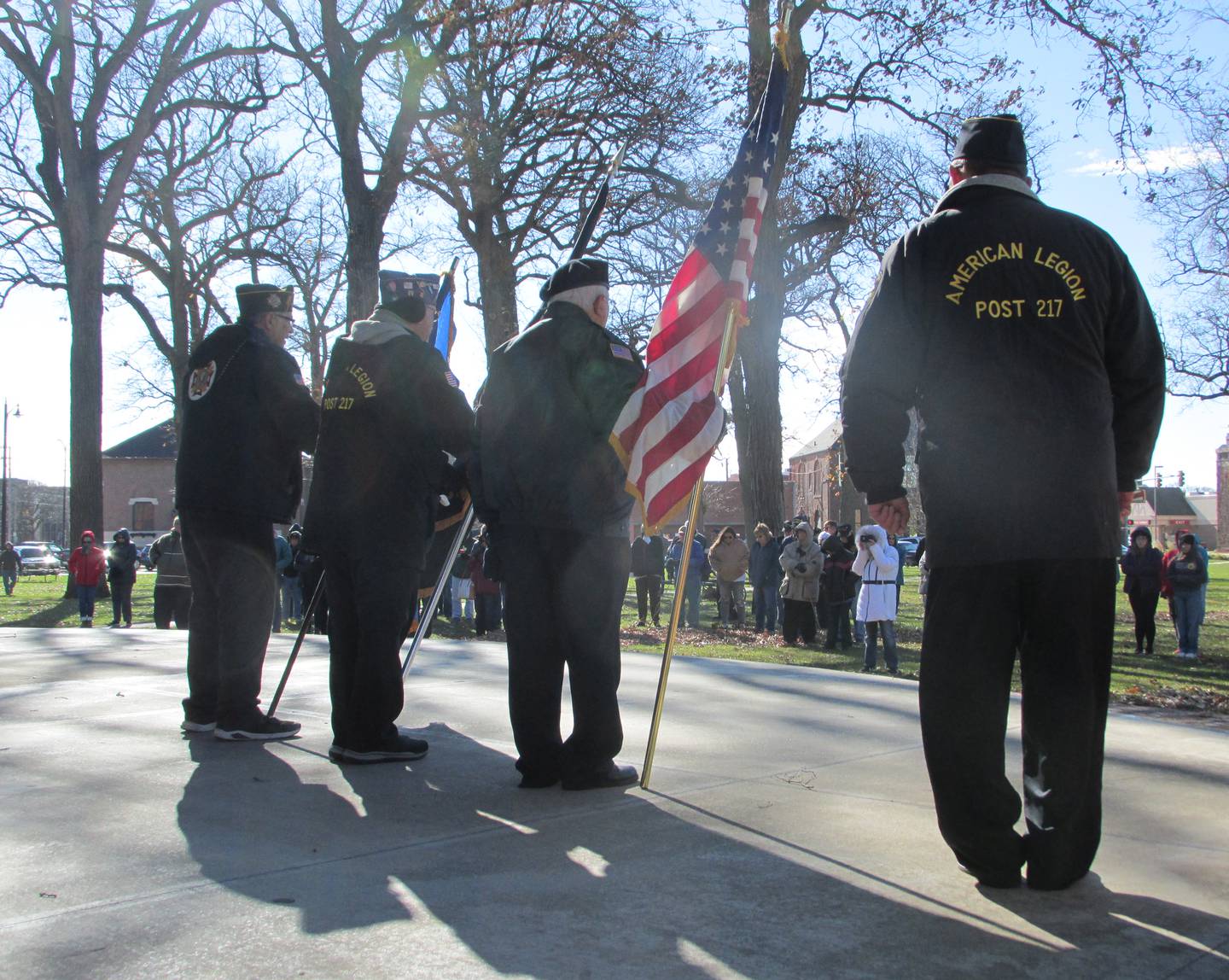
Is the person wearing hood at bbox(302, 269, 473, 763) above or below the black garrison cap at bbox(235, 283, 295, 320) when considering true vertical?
below

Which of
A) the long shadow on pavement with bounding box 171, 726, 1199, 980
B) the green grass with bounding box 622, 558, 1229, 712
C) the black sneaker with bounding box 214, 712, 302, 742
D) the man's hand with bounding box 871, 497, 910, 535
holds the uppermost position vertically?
the man's hand with bounding box 871, 497, 910, 535

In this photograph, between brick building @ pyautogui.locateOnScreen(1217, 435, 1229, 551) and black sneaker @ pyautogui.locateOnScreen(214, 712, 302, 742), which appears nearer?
black sneaker @ pyautogui.locateOnScreen(214, 712, 302, 742)

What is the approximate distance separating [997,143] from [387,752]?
2905mm

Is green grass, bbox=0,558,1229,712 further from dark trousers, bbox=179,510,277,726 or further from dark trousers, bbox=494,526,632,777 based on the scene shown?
dark trousers, bbox=494,526,632,777

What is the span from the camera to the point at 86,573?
839 inches

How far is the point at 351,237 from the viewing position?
19500mm

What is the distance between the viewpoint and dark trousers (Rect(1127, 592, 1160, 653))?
17.0 metres

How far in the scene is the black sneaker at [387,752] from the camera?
4.33m

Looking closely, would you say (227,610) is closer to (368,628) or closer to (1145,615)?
(368,628)

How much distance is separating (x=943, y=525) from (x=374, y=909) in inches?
64.7

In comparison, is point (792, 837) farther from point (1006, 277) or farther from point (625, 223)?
point (625, 223)

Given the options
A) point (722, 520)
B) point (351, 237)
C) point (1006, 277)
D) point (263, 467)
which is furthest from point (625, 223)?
point (722, 520)

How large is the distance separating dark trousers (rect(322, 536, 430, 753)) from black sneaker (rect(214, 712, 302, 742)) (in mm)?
445

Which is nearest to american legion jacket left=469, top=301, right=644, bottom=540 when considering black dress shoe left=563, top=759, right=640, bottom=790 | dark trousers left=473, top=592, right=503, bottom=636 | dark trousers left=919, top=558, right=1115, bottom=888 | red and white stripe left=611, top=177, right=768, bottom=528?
red and white stripe left=611, top=177, right=768, bottom=528
